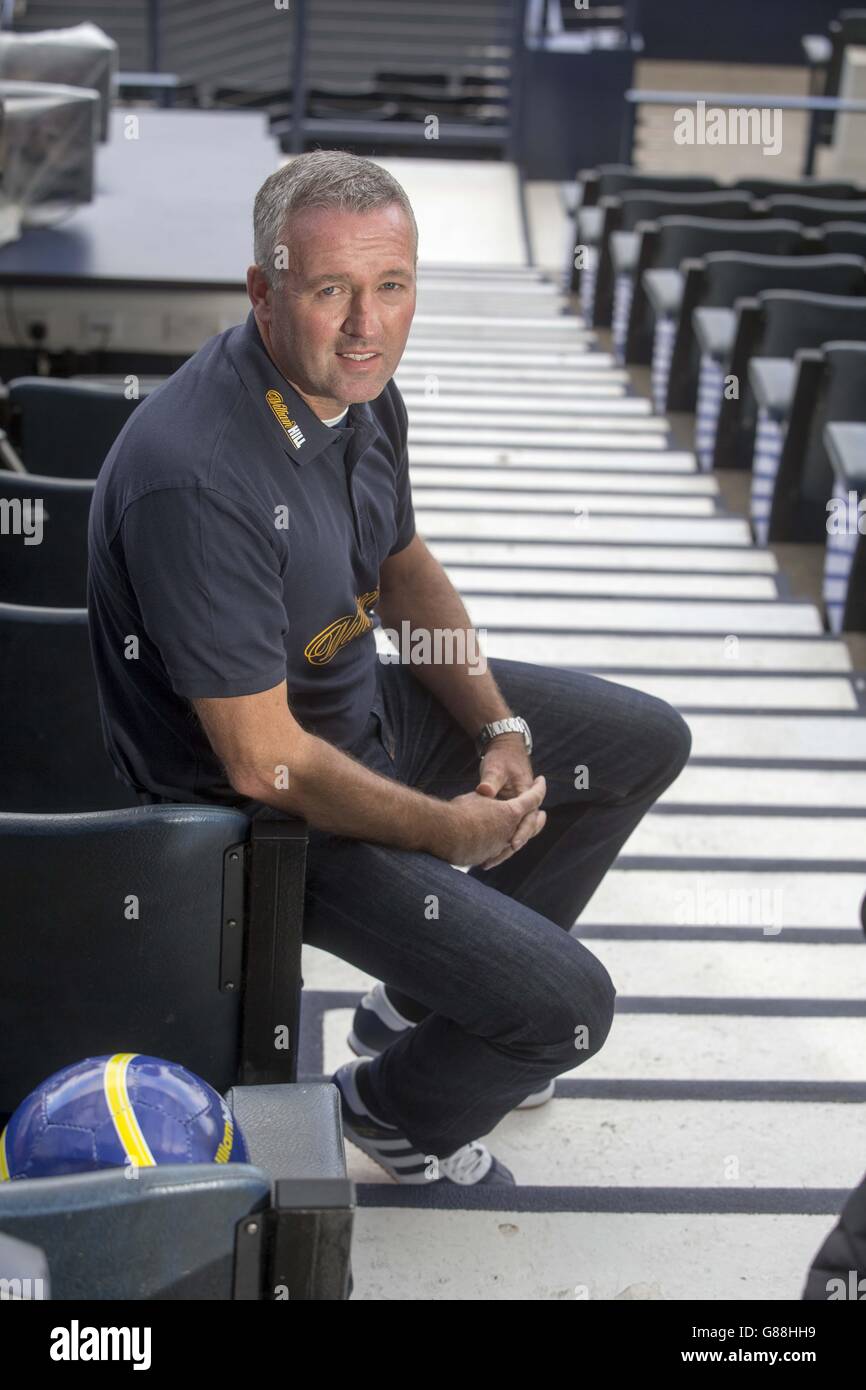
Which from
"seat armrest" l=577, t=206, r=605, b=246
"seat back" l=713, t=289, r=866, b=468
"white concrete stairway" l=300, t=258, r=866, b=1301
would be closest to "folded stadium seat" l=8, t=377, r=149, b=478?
"white concrete stairway" l=300, t=258, r=866, b=1301

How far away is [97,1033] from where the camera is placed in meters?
1.61

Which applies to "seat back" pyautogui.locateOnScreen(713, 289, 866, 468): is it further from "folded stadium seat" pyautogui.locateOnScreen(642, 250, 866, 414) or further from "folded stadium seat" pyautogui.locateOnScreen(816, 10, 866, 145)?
"folded stadium seat" pyautogui.locateOnScreen(816, 10, 866, 145)

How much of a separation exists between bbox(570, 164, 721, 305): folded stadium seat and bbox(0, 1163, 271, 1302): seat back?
273 inches

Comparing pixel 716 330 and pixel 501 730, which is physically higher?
pixel 716 330

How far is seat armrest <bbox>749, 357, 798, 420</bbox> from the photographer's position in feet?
14.5

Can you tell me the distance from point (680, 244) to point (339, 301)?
5.07m

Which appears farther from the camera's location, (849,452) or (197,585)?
(849,452)

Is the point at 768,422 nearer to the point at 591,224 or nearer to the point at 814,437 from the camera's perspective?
the point at 814,437

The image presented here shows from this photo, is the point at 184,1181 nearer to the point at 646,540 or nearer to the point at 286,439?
the point at 286,439

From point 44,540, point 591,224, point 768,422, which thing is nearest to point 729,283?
point 768,422

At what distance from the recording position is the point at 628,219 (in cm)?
761

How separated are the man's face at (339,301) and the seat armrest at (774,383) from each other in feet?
8.97
